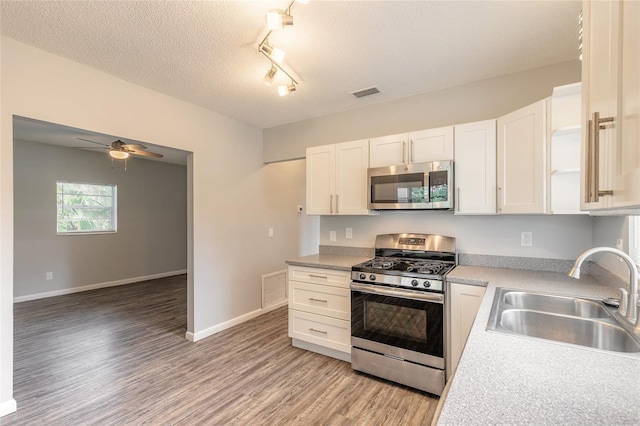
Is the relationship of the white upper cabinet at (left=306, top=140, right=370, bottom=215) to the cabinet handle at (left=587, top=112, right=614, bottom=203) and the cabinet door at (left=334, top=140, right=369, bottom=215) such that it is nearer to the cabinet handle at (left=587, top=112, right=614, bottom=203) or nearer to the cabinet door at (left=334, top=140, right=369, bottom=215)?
the cabinet door at (left=334, top=140, right=369, bottom=215)

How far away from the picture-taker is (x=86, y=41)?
2.12 m

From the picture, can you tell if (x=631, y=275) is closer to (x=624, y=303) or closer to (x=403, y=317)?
(x=624, y=303)

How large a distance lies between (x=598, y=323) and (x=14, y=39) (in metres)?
3.90

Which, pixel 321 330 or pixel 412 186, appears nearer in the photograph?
pixel 412 186

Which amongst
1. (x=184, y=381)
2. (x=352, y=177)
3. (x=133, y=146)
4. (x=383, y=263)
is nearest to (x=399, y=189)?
(x=352, y=177)

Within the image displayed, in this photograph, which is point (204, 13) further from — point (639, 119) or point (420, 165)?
point (639, 119)

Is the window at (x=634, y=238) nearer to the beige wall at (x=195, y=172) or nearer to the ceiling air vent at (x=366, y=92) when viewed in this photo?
the ceiling air vent at (x=366, y=92)

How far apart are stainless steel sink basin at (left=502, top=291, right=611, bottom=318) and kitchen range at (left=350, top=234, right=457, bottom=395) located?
1.65 feet

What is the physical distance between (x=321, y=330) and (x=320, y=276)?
54 centimetres

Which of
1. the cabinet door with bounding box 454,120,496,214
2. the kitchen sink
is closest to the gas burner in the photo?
the cabinet door with bounding box 454,120,496,214

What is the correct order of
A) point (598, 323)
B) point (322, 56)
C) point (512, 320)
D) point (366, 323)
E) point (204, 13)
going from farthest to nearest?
point (366, 323) < point (322, 56) < point (204, 13) < point (512, 320) < point (598, 323)

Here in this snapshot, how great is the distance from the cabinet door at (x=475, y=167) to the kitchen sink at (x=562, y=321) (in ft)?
2.67

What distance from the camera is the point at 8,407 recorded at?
6.75 feet

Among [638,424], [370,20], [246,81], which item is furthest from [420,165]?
[638,424]
